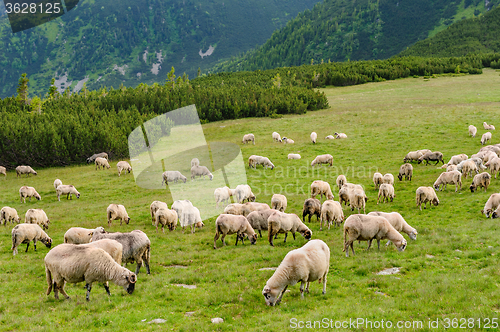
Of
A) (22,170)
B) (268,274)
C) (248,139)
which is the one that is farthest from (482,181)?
(22,170)

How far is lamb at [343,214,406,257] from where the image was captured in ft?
51.4

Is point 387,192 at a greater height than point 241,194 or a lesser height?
lesser

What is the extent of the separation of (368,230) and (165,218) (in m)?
12.6

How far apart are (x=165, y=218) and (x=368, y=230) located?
12.6 metres

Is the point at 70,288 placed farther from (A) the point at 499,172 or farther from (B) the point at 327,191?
(A) the point at 499,172

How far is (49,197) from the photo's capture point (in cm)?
3569

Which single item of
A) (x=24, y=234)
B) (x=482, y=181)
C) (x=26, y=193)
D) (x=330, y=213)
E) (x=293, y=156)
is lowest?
(x=482, y=181)

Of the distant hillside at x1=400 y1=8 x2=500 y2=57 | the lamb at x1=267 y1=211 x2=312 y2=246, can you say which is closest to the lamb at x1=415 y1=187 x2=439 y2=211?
the lamb at x1=267 y1=211 x2=312 y2=246

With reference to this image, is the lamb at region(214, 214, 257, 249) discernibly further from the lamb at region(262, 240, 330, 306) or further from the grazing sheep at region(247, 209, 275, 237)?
the lamb at region(262, 240, 330, 306)

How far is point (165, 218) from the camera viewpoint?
22562mm

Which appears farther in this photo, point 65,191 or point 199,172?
point 199,172

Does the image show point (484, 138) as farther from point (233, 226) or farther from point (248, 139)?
point (233, 226)

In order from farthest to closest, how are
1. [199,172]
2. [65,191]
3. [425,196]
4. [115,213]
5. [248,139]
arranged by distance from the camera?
1. [248,139]
2. [199,172]
3. [65,191]
4. [425,196]
5. [115,213]

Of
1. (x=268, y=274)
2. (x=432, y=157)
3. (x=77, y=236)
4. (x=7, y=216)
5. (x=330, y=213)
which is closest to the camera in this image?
(x=268, y=274)
